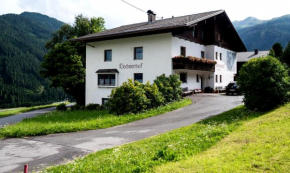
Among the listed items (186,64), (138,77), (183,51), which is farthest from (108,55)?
(186,64)

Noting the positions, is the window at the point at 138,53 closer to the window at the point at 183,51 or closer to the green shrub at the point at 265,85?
the window at the point at 183,51

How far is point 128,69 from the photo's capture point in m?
26.7

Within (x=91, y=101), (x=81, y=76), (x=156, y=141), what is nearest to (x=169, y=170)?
(x=156, y=141)

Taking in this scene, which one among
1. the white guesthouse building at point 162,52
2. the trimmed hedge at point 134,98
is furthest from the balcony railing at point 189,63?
the trimmed hedge at point 134,98

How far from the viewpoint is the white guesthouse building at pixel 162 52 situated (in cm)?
2370

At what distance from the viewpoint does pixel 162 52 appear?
24.0 metres

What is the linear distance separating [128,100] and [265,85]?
793cm

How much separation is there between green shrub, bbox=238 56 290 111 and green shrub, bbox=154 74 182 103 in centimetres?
706

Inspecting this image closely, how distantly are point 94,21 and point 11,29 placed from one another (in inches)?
6279

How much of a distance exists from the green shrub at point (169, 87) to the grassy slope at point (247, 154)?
10.7 metres

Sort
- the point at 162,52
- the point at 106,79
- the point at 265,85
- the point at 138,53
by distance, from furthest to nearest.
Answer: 1. the point at 106,79
2. the point at 138,53
3. the point at 162,52
4. the point at 265,85

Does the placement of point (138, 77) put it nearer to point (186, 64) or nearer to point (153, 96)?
point (186, 64)

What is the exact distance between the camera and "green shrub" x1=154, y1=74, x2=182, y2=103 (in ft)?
61.9

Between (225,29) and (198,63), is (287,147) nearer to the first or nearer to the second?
(198,63)
